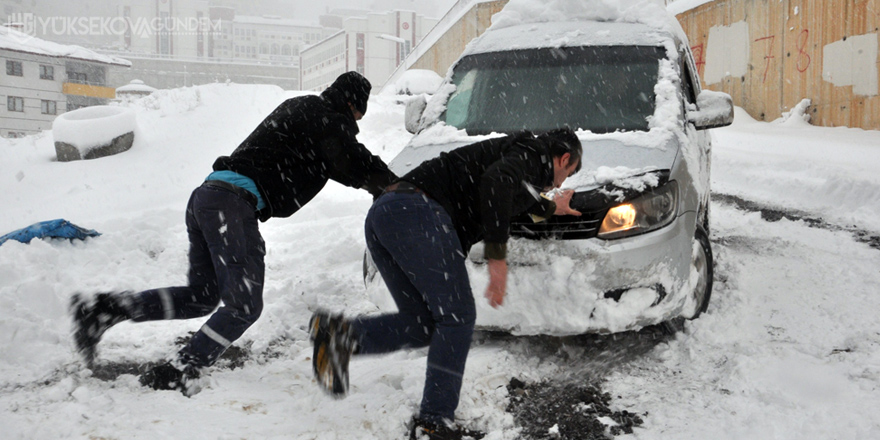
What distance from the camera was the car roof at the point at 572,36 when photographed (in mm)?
4504

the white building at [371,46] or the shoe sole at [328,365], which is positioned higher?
the white building at [371,46]

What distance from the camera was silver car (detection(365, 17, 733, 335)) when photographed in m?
3.06

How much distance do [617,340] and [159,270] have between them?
363 cm

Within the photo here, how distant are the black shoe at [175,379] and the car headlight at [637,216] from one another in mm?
2097

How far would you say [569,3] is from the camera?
17.2ft

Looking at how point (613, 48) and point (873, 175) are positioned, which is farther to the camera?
point (873, 175)

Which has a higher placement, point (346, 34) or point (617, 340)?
point (346, 34)

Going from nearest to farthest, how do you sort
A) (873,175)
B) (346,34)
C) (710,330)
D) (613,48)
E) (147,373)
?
1. (147,373)
2. (710,330)
3. (613,48)
4. (873,175)
5. (346,34)

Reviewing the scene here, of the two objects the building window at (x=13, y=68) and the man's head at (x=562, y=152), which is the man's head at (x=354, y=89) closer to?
the man's head at (x=562, y=152)

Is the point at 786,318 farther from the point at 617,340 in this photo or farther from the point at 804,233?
the point at 804,233

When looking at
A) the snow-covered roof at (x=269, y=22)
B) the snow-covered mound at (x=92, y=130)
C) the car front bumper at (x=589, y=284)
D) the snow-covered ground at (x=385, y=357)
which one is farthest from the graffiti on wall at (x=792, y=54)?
the snow-covered roof at (x=269, y=22)

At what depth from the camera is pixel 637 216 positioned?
122 inches

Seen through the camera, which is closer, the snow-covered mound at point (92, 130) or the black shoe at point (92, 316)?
the black shoe at point (92, 316)


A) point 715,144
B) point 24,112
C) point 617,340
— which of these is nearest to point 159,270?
point 617,340
